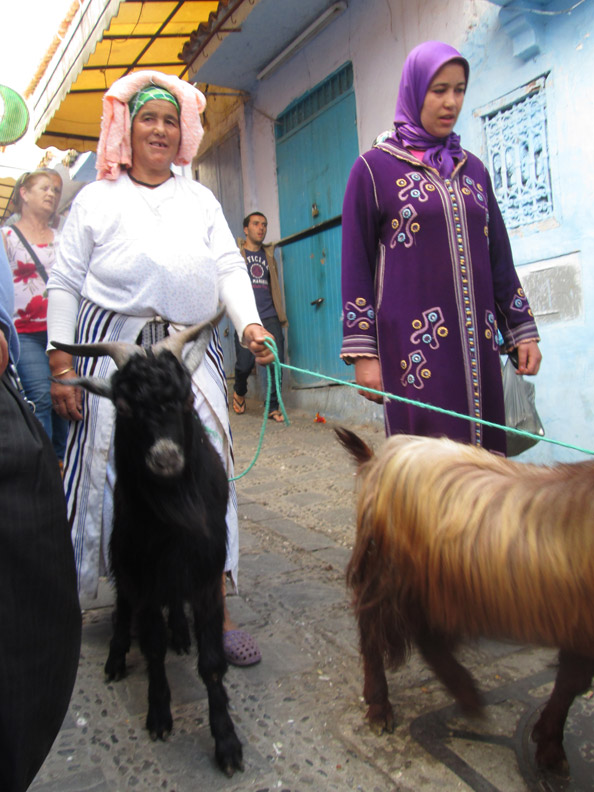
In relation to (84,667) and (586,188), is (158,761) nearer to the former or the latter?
(84,667)

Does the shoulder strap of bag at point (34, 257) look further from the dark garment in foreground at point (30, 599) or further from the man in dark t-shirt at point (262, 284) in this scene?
the man in dark t-shirt at point (262, 284)

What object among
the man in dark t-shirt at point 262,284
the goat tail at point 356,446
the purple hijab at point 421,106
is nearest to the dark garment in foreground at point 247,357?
the man in dark t-shirt at point 262,284

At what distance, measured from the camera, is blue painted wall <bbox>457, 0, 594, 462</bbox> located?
15.4ft

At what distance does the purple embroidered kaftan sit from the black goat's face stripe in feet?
2.82

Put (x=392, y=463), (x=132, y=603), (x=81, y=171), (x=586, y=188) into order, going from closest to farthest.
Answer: (x=392, y=463) → (x=132, y=603) → (x=586, y=188) → (x=81, y=171)

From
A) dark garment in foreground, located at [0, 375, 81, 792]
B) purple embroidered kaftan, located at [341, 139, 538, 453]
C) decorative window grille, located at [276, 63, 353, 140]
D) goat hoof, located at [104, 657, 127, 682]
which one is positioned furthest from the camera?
decorative window grille, located at [276, 63, 353, 140]

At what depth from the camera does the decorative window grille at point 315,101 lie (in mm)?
7602

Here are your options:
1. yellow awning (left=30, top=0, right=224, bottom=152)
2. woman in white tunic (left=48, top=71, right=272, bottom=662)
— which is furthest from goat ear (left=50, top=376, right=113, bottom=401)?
yellow awning (left=30, top=0, right=224, bottom=152)

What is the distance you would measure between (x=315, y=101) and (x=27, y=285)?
489 cm

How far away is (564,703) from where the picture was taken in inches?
79.1

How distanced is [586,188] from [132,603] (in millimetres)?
4072

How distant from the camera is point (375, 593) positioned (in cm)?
205

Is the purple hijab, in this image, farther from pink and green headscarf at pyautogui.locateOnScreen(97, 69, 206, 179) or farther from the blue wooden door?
the blue wooden door

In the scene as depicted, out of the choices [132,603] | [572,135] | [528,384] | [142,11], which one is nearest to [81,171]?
[142,11]
